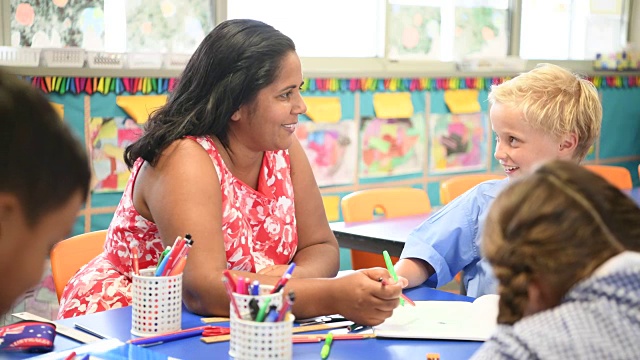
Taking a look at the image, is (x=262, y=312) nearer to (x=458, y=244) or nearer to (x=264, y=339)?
(x=264, y=339)

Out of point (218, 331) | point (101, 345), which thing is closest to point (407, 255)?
point (218, 331)

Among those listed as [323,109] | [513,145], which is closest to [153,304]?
[513,145]

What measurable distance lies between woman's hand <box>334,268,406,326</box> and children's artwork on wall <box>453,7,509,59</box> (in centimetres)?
354

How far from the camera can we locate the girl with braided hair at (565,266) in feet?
3.27

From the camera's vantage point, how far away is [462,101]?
16.5 feet

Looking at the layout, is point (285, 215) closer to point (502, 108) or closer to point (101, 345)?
point (502, 108)

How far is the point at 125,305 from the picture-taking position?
2.01 meters

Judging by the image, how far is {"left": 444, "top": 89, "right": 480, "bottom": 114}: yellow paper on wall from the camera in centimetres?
495

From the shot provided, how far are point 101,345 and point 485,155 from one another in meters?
3.97

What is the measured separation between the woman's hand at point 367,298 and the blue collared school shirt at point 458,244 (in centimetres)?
47

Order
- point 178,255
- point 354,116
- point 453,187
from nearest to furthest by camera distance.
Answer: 1. point 178,255
2. point 453,187
3. point 354,116

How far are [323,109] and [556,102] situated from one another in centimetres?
222

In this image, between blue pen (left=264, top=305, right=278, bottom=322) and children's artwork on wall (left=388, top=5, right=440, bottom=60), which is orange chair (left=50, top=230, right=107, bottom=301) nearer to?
blue pen (left=264, top=305, right=278, bottom=322)

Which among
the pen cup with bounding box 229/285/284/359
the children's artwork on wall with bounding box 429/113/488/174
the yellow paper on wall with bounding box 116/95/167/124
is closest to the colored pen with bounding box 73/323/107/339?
the pen cup with bounding box 229/285/284/359
